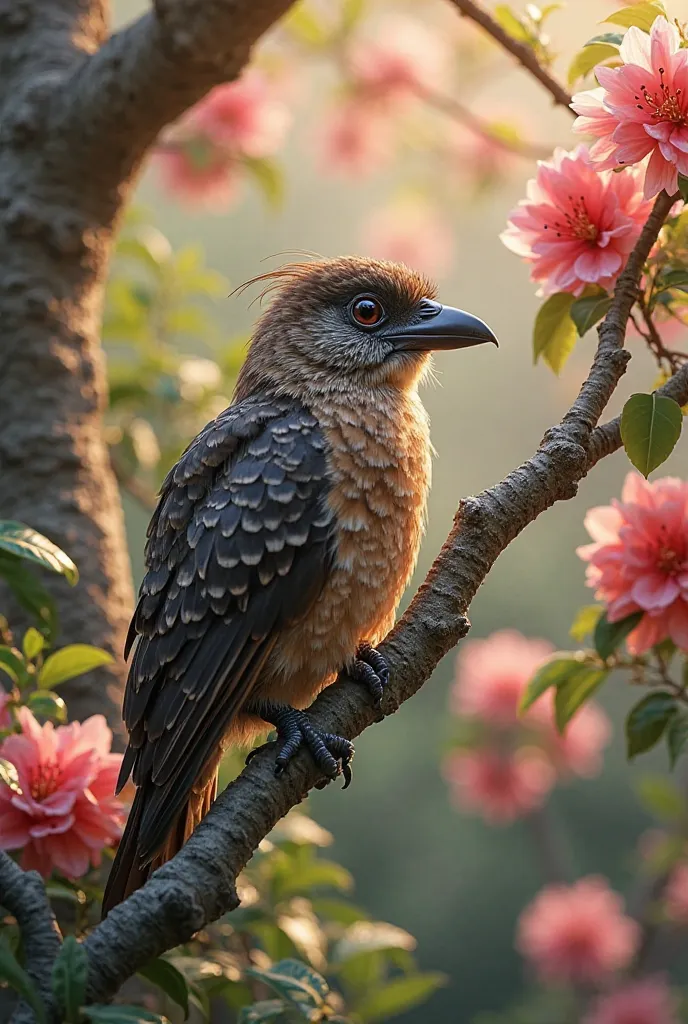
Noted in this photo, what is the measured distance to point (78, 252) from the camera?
254cm

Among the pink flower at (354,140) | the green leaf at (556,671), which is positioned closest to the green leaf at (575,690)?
the green leaf at (556,671)

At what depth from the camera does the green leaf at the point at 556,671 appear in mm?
1913

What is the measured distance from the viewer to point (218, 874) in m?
1.37

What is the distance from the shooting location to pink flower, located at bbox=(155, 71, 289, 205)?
3211 mm

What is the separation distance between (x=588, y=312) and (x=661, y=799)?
1.80 metres

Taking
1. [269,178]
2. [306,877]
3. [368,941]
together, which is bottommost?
[368,941]

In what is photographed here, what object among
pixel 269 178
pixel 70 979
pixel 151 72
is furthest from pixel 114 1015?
pixel 269 178

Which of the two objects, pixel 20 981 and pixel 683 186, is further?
pixel 683 186

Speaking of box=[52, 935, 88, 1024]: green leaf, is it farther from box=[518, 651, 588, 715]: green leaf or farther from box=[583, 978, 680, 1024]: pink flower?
box=[583, 978, 680, 1024]: pink flower

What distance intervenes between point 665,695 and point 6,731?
3.45 feet

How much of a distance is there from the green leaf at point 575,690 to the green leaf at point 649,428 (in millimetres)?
505

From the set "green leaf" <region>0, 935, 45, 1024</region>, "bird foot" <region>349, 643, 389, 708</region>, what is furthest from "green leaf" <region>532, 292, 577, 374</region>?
"green leaf" <region>0, 935, 45, 1024</region>

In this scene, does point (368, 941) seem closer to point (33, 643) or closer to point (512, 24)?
point (33, 643)

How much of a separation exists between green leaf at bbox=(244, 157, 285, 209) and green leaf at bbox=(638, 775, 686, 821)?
1904mm
